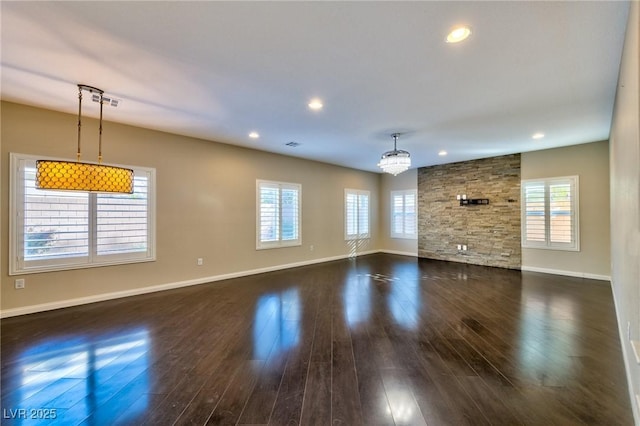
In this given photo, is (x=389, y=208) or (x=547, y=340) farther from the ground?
(x=389, y=208)

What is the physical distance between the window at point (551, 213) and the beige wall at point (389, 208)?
9.86ft

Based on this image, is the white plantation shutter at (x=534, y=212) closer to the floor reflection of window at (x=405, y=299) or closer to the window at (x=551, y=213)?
the window at (x=551, y=213)

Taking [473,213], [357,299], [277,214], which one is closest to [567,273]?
[473,213]

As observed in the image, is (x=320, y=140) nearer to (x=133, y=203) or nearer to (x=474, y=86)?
(x=474, y=86)

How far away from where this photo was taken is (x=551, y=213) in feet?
20.1

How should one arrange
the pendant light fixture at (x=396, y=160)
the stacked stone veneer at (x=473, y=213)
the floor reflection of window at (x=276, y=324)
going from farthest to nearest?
the stacked stone veneer at (x=473, y=213)
the pendant light fixture at (x=396, y=160)
the floor reflection of window at (x=276, y=324)

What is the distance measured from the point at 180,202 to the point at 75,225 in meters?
1.55

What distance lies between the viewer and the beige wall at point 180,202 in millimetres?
3771

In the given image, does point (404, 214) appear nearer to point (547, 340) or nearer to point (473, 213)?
point (473, 213)

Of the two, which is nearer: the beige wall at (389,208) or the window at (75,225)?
the window at (75,225)

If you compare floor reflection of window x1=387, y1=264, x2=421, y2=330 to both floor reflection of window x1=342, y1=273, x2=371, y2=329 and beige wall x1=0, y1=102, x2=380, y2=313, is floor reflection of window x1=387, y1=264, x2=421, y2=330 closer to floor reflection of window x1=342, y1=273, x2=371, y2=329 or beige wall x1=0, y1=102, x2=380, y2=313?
floor reflection of window x1=342, y1=273, x2=371, y2=329

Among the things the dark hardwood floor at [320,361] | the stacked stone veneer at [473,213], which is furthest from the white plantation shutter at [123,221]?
the stacked stone veneer at [473,213]

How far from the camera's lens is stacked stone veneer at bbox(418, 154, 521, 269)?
679 centimetres

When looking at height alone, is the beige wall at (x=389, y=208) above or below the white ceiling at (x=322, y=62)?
below
